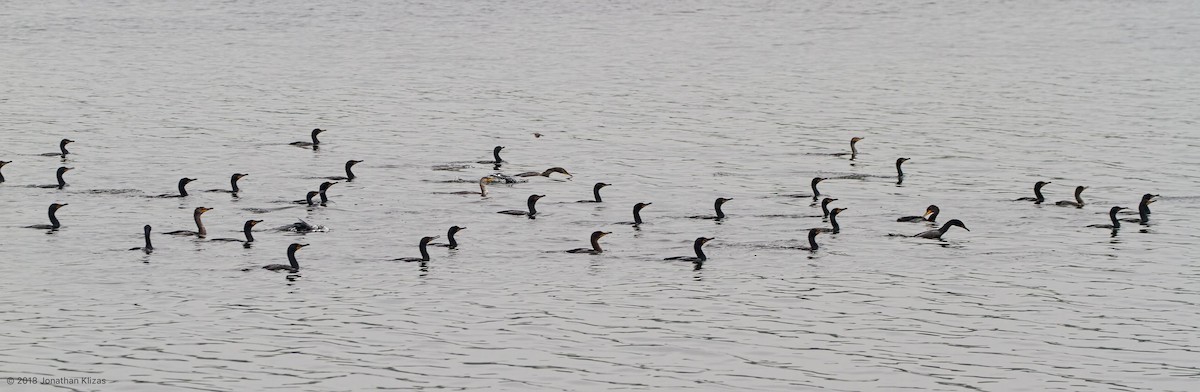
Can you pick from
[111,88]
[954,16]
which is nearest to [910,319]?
[111,88]

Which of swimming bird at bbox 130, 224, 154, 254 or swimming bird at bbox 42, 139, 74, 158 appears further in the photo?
swimming bird at bbox 42, 139, 74, 158

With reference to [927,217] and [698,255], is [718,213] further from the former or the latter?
[698,255]

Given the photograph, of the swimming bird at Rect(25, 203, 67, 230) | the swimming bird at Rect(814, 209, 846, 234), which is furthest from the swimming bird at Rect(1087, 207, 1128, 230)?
the swimming bird at Rect(25, 203, 67, 230)

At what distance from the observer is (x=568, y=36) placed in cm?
9806

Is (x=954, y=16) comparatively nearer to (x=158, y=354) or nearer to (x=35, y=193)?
(x=35, y=193)

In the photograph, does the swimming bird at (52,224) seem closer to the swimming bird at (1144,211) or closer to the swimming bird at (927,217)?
the swimming bird at (927,217)

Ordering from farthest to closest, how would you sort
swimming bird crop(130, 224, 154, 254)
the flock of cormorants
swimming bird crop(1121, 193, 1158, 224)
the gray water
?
swimming bird crop(1121, 193, 1158, 224), swimming bird crop(130, 224, 154, 254), the flock of cormorants, the gray water

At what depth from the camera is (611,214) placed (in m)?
40.8

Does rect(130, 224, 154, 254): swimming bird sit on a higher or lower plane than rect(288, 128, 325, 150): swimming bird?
lower

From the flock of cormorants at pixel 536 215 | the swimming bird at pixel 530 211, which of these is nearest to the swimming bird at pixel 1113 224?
the flock of cormorants at pixel 536 215

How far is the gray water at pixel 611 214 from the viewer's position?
2598 cm

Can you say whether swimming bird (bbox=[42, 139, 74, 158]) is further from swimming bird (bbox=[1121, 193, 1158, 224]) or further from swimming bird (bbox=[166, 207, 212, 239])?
swimming bird (bbox=[1121, 193, 1158, 224])

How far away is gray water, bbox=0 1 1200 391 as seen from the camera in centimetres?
2598

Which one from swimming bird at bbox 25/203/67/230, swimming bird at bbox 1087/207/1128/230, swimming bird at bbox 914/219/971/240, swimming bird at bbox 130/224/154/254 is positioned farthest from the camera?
swimming bird at bbox 1087/207/1128/230
